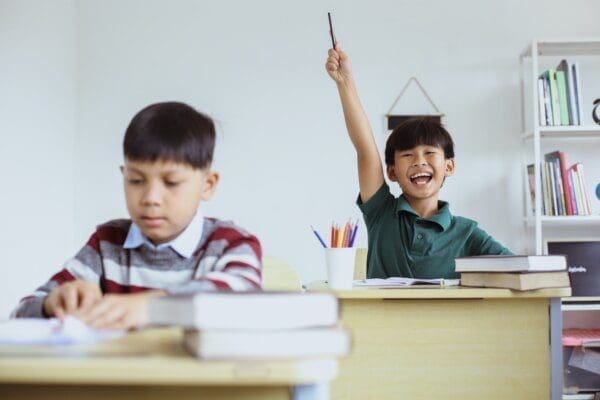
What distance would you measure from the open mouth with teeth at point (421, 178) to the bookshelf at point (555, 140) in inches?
55.7

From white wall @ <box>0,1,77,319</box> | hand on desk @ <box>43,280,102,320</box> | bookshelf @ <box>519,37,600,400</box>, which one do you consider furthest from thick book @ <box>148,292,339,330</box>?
bookshelf @ <box>519,37,600,400</box>

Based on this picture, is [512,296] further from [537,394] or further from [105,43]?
[105,43]

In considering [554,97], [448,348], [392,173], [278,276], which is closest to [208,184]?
[278,276]

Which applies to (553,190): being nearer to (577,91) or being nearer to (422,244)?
(577,91)

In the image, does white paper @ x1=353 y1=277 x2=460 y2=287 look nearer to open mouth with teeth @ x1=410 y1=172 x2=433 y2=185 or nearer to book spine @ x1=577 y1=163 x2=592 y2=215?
open mouth with teeth @ x1=410 y1=172 x2=433 y2=185

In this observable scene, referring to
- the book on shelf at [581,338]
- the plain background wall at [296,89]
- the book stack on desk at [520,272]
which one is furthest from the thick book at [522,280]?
the plain background wall at [296,89]

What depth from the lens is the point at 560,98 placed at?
3492 millimetres

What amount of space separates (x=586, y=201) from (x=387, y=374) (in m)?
2.08

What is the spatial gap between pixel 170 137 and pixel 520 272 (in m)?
0.87

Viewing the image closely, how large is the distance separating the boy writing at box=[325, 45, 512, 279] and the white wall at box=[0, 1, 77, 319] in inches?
51.0

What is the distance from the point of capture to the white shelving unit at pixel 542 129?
3.44 m

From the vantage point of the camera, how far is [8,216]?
9.09 ft

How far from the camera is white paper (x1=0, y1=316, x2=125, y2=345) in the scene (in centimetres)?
84

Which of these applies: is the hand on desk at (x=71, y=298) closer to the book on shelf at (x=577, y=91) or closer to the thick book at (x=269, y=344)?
the thick book at (x=269, y=344)
